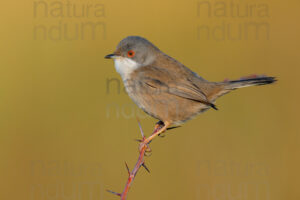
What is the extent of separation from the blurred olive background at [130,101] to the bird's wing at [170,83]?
0.66m

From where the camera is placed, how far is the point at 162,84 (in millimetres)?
4570

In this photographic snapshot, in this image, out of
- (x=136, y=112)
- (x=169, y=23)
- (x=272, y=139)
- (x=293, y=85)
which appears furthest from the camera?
(x=169, y=23)

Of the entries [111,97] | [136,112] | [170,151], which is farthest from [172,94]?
[111,97]

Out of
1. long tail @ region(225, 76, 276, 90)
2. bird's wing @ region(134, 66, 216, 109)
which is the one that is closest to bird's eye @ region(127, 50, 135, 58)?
bird's wing @ region(134, 66, 216, 109)

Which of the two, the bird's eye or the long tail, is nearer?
the long tail

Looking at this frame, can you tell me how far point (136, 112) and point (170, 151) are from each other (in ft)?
3.89

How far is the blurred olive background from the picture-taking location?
567cm

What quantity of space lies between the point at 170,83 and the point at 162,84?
11 centimetres

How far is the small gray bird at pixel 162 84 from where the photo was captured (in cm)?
454

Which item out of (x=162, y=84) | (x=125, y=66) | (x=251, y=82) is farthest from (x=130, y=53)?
(x=251, y=82)

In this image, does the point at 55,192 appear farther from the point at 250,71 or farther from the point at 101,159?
the point at 250,71

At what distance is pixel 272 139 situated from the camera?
620 centimetres

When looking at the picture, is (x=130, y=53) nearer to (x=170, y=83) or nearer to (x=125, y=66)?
(x=125, y=66)

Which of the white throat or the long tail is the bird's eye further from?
the long tail
